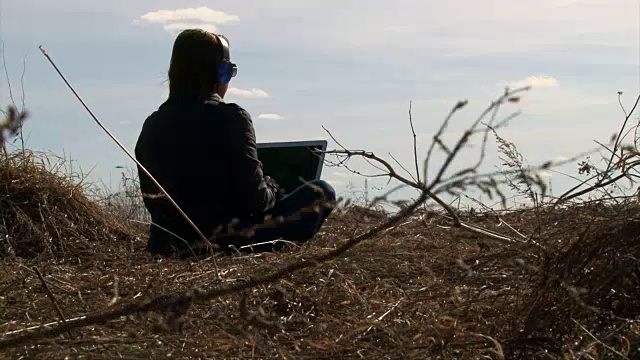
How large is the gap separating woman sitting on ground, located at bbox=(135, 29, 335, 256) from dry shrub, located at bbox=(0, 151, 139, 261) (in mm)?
660

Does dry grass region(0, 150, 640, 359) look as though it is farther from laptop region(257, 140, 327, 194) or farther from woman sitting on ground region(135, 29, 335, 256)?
laptop region(257, 140, 327, 194)

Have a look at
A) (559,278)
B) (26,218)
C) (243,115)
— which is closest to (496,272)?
(559,278)

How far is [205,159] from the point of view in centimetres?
396

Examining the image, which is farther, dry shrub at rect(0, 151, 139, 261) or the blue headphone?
dry shrub at rect(0, 151, 139, 261)

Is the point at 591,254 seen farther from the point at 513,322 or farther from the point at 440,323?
the point at 440,323

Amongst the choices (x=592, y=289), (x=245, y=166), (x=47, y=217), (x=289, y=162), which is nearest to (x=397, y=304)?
(x=592, y=289)

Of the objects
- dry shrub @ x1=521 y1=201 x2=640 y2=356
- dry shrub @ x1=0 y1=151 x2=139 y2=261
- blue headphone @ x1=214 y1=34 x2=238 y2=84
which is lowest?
dry shrub @ x1=0 y1=151 x2=139 y2=261

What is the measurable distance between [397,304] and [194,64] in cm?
189

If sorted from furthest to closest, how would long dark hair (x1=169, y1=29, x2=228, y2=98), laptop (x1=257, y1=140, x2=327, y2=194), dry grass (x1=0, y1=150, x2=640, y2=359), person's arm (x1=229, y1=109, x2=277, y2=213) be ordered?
laptop (x1=257, y1=140, x2=327, y2=194), long dark hair (x1=169, y1=29, x2=228, y2=98), person's arm (x1=229, y1=109, x2=277, y2=213), dry grass (x1=0, y1=150, x2=640, y2=359)

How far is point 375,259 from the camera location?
3209 mm

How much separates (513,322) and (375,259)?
1049 mm

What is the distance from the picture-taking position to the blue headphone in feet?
13.4

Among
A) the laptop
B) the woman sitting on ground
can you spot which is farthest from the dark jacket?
the laptop

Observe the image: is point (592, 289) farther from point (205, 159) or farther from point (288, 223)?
point (288, 223)
